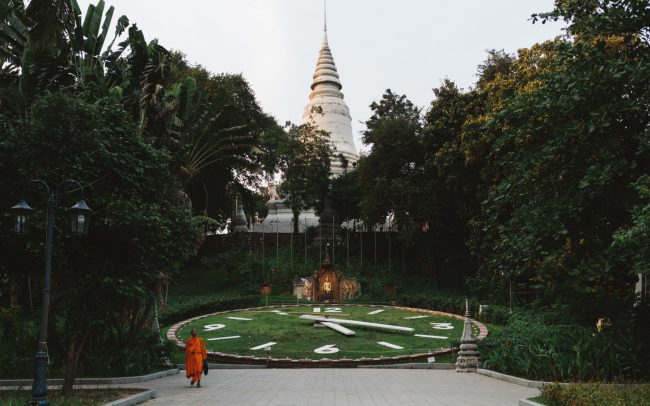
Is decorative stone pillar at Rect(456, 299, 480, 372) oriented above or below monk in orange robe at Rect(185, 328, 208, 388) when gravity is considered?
below

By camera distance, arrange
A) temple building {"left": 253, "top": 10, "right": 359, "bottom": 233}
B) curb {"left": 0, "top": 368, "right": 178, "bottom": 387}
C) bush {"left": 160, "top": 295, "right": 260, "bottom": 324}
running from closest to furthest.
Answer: curb {"left": 0, "top": 368, "right": 178, "bottom": 387} < bush {"left": 160, "top": 295, "right": 260, "bottom": 324} < temple building {"left": 253, "top": 10, "right": 359, "bottom": 233}

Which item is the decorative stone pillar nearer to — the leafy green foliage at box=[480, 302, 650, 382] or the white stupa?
the leafy green foliage at box=[480, 302, 650, 382]

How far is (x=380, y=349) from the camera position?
1930 cm

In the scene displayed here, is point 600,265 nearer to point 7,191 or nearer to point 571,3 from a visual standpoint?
point 571,3

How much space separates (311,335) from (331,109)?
124 ft

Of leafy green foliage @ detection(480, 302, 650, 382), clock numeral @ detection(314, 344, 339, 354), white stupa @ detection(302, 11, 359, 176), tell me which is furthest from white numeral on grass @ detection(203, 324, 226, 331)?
white stupa @ detection(302, 11, 359, 176)

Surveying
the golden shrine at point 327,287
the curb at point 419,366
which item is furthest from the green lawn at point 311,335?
the golden shrine at point 327,287

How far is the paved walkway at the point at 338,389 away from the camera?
10359 millimetres

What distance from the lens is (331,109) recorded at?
56.4 m

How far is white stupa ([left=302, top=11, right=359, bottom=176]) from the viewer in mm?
54125

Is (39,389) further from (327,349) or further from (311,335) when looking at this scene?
(311,335)

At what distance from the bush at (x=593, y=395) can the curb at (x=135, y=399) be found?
6993mm

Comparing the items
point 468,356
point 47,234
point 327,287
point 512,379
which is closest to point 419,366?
point 468,356

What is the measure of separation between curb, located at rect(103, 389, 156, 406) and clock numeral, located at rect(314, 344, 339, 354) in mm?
8477
